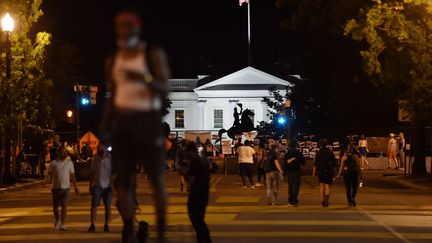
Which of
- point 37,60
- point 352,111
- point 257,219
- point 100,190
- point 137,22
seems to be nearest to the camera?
point 137,22

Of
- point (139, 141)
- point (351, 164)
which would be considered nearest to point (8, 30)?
point (351, 164)

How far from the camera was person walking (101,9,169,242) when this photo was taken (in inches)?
181

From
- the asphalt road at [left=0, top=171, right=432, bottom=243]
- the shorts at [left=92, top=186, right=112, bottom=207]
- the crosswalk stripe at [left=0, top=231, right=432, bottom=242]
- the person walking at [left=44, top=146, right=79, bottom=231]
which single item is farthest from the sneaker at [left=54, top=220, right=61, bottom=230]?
the shorts at [left=92, top=186, right=112, bottom=207]

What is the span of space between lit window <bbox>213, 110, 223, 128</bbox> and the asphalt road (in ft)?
213

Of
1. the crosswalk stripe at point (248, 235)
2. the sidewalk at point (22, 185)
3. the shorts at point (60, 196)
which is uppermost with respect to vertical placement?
the shorts at point (60, 196)

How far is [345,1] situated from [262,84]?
5748cm

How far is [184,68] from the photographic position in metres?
109

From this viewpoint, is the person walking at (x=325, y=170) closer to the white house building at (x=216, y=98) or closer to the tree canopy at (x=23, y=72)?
the tree canopy at (x=23, y=72)

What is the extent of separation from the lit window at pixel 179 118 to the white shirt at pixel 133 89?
3673 inches

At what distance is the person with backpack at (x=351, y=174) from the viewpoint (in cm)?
2403

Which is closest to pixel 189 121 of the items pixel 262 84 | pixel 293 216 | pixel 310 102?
pixel 262 84

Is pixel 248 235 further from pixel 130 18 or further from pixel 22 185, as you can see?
pixel 22 185

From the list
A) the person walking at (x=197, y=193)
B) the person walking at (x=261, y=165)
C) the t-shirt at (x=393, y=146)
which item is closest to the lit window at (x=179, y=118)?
the t-shirt at (x=393, y=146)

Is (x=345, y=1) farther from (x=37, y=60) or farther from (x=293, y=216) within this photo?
(x=293, y=216)
